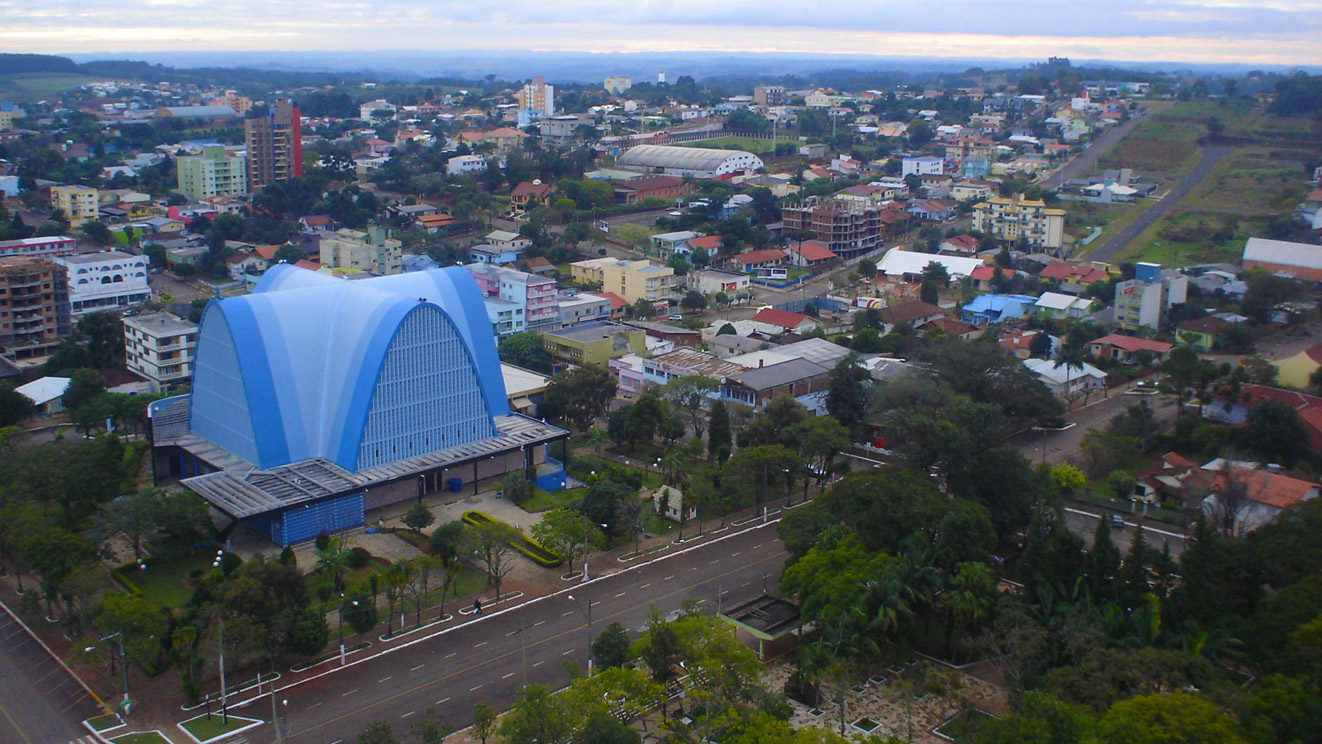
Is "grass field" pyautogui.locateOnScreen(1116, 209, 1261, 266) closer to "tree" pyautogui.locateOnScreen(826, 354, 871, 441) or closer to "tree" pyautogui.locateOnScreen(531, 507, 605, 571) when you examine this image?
"tree" pyautogui.locateOnScreen(826, 354, 871, 441)

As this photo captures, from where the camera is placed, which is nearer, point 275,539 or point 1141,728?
point 1141,728

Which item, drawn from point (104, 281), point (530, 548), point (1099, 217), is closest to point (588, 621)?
point (530, 548)

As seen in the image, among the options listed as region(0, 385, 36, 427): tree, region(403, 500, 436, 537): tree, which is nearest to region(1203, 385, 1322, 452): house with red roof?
region(403, 500, 436, 537): tree

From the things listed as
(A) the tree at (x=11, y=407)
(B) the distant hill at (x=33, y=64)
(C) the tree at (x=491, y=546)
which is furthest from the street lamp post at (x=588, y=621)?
(B) the distant hill at (x=33, y=64)

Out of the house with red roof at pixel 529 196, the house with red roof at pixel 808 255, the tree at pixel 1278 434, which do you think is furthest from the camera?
the house with red roof at pixel 529 196

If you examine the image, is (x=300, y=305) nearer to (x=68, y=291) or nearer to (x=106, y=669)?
(x=106, y=669)

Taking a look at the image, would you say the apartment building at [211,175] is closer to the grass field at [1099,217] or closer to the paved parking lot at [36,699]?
the grass field at [1099,217]

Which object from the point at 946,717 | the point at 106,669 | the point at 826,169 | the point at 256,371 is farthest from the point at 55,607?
the point at 826,169
